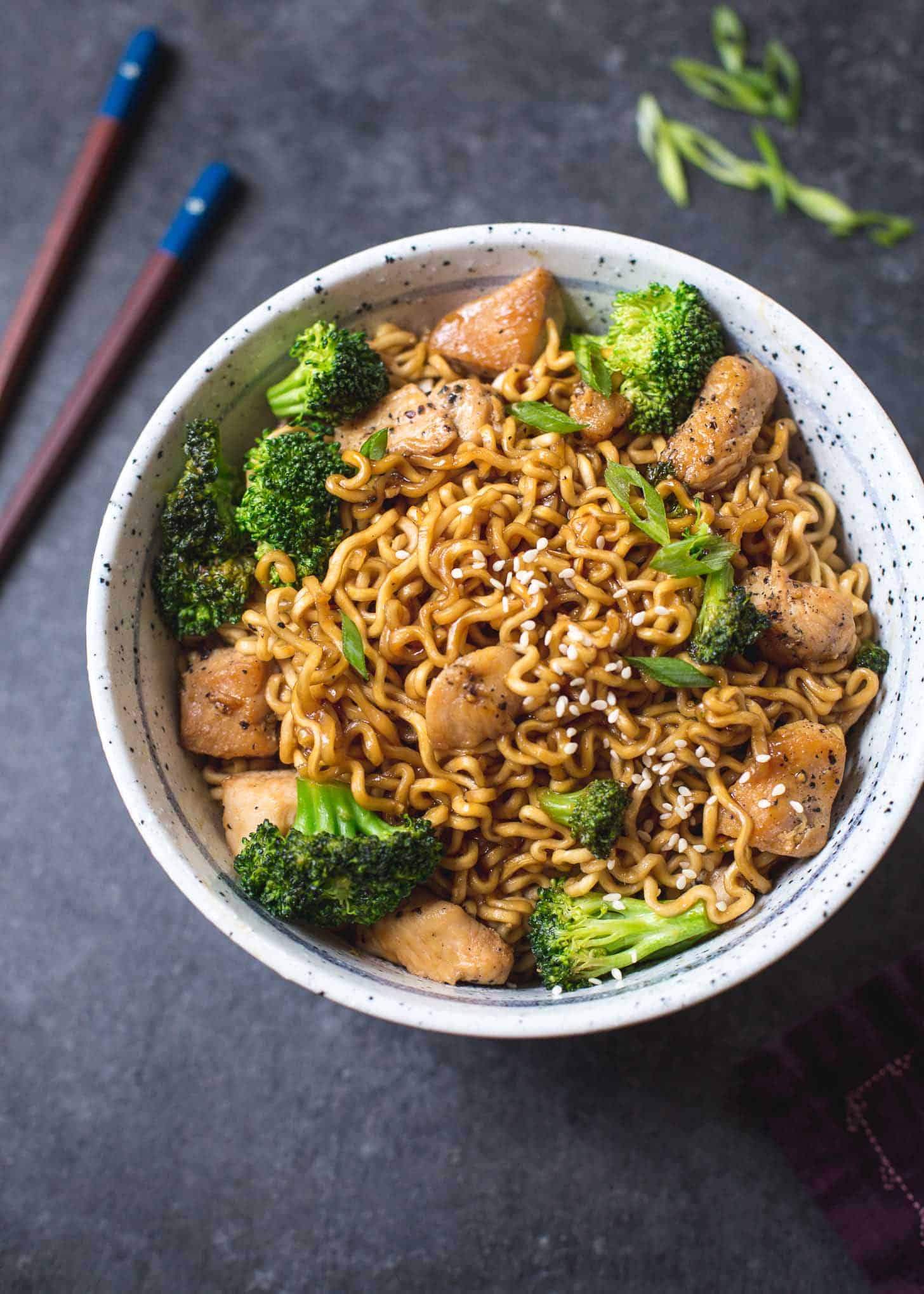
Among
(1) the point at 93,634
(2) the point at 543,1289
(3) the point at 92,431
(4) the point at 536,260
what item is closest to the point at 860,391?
(4) the point at 536,260

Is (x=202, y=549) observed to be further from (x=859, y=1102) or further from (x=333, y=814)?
(x=859, y=1102)

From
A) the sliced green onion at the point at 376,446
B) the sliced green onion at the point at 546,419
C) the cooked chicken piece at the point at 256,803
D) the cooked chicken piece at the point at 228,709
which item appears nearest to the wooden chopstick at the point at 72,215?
the cooked chicken piece at the point at 228,709

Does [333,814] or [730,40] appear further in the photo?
[730,40]

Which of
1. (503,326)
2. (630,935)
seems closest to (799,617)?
(630,935)

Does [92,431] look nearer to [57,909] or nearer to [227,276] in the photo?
[227,276]

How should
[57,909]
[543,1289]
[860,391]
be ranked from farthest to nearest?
[57,909] < [543,1289] < [860,391]

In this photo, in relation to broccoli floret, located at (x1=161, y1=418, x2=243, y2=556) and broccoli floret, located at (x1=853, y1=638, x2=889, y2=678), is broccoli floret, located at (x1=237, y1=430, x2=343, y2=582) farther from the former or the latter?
broccoli floret, located at (x1=853, y1=638, x2=889, y2=678)

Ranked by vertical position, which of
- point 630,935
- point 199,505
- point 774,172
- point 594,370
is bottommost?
point 630,935

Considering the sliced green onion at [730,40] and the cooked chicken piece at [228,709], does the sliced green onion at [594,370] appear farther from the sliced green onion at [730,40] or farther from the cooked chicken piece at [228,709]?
the sliced green onion at [730,40]
